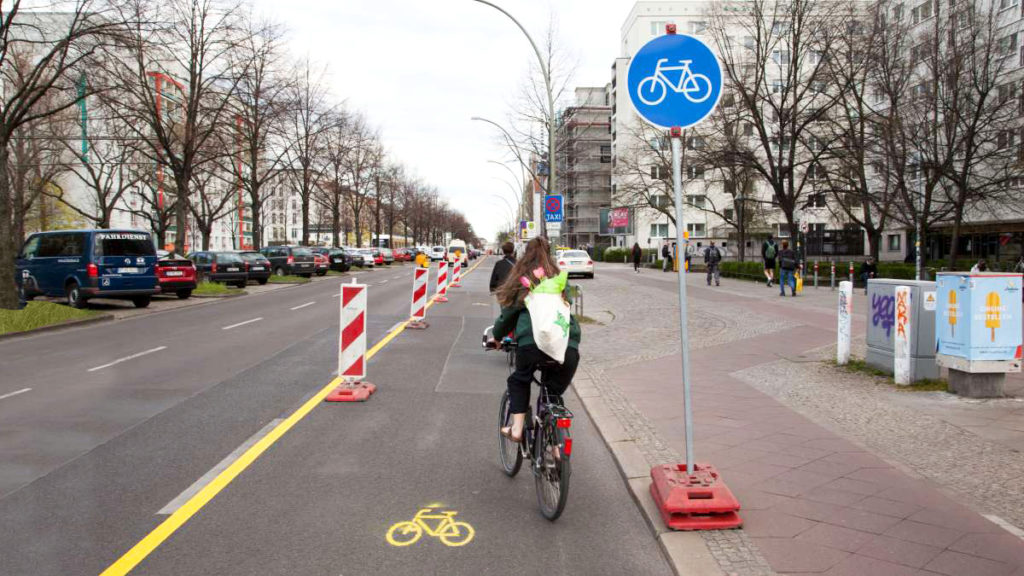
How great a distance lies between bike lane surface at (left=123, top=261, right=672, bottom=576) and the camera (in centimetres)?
383

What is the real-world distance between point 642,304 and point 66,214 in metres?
48.8

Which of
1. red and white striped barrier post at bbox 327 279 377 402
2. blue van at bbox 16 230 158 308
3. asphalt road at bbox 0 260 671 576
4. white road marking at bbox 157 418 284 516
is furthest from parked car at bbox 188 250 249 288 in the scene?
white road marking at bbox 157 418 284 516

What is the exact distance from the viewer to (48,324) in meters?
15.7

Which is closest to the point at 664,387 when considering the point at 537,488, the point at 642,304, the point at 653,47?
the point at 537,488

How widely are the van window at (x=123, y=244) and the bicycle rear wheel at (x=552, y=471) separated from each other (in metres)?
18.2

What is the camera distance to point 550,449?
4488 millimetres

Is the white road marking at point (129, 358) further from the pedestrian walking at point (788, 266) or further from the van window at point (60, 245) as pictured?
the pedestrian walking at point (788, 266)

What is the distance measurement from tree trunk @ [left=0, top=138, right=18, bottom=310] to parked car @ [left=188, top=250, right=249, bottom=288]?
12.6 m

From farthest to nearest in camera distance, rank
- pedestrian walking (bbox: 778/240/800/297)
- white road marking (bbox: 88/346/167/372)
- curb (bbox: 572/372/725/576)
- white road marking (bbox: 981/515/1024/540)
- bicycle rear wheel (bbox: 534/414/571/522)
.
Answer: pedestrian walking (bbox: 778/240/800/297), white road marking (bbox: 88/346/167/372), bicycle rear wheel (bbox: 534/414/571/522), white road marking (bbox: 981/515/1024/540), curb (bbox: 572/372/725/576)

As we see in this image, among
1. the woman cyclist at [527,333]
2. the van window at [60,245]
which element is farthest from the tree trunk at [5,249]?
the woman cyclist at [527,333]

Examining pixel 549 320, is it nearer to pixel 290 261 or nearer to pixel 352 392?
pixel 352 392

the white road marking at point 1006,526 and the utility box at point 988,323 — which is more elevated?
the utility box at point 988,323

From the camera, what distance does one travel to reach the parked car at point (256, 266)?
3314cm

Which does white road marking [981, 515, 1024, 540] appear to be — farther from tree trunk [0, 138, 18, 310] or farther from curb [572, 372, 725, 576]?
tree trunk [0, 138, 18, 310]
